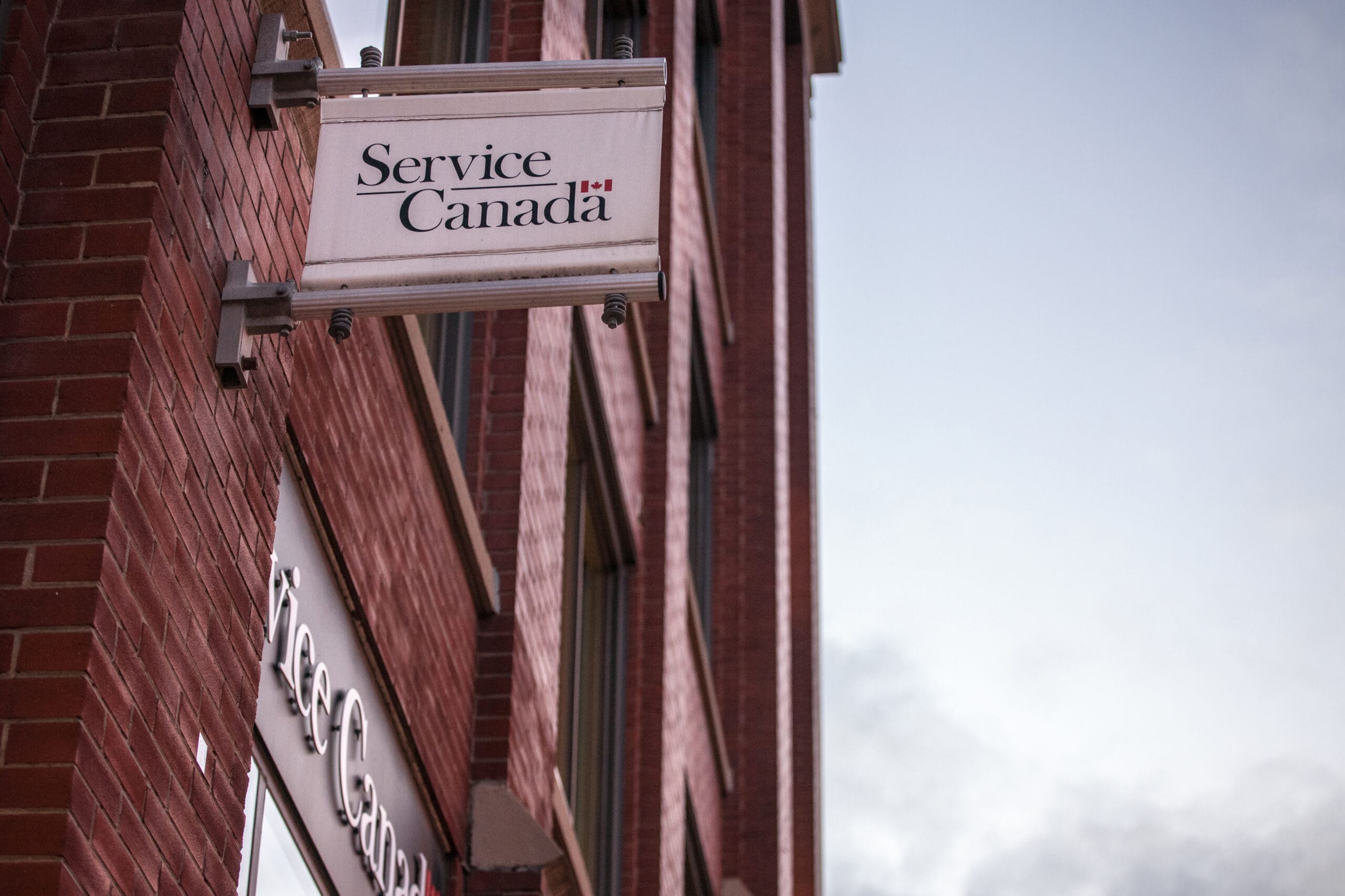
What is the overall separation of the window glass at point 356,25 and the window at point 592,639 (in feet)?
11.0

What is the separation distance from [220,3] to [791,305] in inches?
808

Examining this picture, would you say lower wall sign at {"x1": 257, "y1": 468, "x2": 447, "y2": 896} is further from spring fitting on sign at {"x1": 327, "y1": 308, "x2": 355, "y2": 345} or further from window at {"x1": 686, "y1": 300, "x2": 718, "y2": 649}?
window at {"x1": 686, "y1": 300, "x2": 718, "y2": 649}

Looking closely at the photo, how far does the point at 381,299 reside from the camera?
175 inches

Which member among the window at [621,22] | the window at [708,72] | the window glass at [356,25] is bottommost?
the window glass at [356,25]

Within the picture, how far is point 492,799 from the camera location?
7.56 m

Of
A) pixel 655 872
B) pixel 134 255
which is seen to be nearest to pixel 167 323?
pixel 134 255

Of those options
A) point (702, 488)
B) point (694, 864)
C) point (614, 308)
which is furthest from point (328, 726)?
point (702, 488)

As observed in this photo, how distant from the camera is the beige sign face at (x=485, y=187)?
447 centimetres

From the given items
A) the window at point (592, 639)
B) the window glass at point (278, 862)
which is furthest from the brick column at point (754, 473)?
the window glass at point (278, 862)

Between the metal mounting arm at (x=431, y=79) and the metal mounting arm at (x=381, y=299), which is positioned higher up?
the metal mounting arm at (x=431, y=79)

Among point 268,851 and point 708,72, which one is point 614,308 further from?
point 708,72

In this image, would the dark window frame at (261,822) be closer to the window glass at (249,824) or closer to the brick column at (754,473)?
the window glass at (249,824)

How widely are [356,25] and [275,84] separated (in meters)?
2.10

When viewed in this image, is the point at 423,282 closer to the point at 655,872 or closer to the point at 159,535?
the point at 159,535
